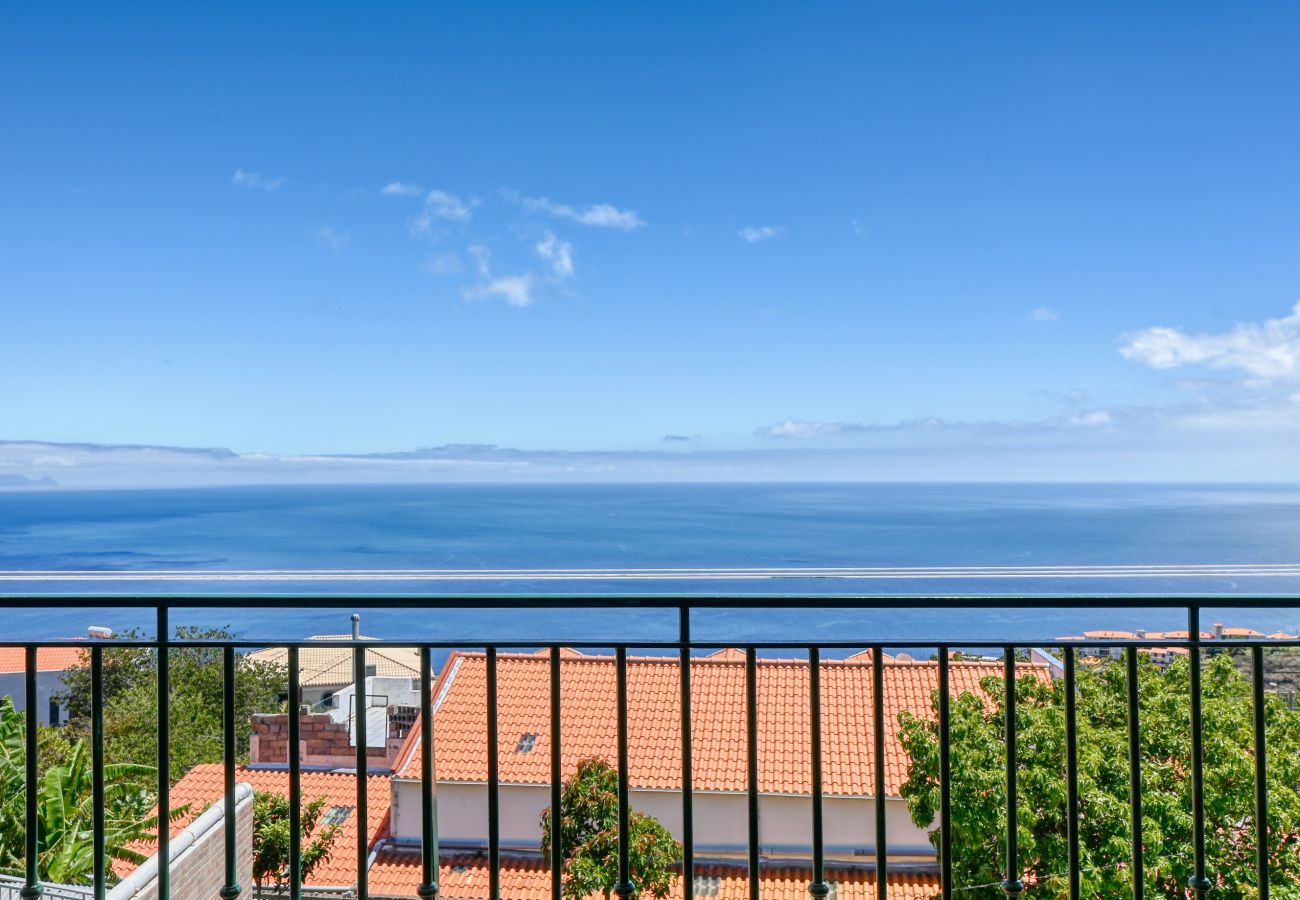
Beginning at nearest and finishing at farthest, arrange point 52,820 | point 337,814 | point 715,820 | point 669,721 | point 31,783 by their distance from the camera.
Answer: point 31,783
point 52,820
point 669,721
point 715,820
point 337,814

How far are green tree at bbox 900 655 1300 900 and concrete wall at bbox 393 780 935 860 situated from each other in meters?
1.16

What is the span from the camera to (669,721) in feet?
29.2

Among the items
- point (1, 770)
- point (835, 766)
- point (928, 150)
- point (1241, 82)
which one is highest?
point (928, 150)

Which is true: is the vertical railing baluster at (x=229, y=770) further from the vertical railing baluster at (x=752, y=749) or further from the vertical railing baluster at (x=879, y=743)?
the vertical railing baluster at (x=879, y=743)

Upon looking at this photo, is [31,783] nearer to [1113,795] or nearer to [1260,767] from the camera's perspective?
[1260,767]

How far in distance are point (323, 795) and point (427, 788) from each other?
1077cm

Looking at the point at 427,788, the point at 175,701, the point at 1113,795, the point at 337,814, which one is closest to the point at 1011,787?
the point at 427,788

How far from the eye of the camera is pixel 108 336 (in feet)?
93.2

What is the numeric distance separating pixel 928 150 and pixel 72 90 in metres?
21.1

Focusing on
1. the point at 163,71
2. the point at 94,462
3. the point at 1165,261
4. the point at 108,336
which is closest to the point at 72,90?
the point at 163,71

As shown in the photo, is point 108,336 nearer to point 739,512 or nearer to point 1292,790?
point 1292,790

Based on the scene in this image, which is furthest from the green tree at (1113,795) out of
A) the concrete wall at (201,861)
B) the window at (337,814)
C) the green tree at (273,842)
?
the window at (337,814)

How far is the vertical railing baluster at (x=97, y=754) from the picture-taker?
1557 mm

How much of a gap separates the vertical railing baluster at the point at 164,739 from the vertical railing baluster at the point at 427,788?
0.49m
